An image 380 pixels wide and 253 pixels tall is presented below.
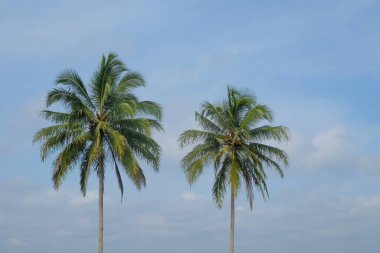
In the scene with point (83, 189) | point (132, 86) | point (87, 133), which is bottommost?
point (83, 189)

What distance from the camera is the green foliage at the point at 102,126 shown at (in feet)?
153

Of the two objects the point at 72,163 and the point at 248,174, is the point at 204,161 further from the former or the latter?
the point at 72,163

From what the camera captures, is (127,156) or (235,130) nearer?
(127,156)

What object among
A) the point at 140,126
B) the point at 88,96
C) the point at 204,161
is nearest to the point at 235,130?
the point at 204,161

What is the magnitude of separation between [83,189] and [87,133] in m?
3.87

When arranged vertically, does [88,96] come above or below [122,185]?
above

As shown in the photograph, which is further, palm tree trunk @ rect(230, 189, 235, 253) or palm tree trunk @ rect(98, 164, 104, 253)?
palm tree trunk @ rect(230, 189, 235, 253)

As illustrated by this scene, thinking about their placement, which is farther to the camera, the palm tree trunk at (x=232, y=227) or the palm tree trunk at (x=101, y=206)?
the palm tree trunk at (x=232, y=227)

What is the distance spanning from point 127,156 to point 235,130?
928 cm

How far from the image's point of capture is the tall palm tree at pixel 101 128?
153 feet

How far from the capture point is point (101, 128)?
154ft

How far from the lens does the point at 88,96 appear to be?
1903 inches

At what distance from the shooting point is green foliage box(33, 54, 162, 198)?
46.6 metres

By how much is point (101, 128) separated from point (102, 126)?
0.48m
